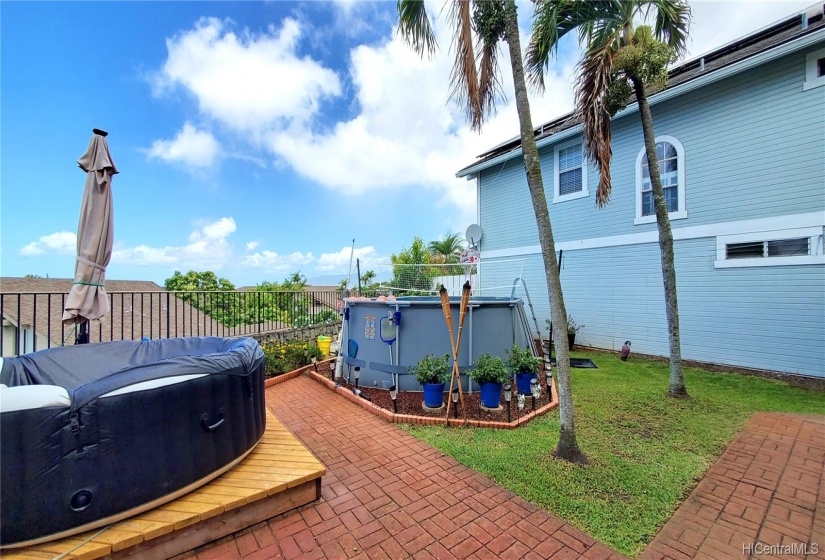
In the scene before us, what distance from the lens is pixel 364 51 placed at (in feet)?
27.2

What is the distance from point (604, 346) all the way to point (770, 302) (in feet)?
10.8

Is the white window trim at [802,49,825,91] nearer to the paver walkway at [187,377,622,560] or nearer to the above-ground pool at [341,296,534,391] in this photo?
the above-ground pool at [341,296,534,391]

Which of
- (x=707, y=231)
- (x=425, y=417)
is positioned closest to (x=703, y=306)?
(x=707, y=231)

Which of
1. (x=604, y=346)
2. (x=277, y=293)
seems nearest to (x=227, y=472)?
(x=277, y=293)

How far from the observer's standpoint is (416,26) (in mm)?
3578

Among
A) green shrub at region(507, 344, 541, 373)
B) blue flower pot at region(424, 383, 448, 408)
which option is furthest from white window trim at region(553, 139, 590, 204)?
blue flower pot at region(424, 383, 448, 408)

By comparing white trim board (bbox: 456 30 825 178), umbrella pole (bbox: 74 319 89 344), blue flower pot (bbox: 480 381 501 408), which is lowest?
blue flower pot (bbox: 480 381 501 408)

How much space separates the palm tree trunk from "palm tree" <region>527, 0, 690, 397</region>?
56.6 inches

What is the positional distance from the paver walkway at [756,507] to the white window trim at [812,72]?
6.32 meters

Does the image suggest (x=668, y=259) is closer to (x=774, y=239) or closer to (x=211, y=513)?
(x=774, y=239)

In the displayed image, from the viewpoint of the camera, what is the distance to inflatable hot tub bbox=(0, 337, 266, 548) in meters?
1.77

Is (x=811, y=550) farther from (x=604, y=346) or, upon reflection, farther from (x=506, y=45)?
(x=604, y=346)

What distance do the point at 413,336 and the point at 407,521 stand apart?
119 inches

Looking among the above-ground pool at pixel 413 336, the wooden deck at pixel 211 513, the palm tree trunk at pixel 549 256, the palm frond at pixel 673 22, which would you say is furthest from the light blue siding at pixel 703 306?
the wooden deck at pixel 211 513
